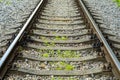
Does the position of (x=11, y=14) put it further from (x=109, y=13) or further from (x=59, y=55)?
(x=59, y=55)

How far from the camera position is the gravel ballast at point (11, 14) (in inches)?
320

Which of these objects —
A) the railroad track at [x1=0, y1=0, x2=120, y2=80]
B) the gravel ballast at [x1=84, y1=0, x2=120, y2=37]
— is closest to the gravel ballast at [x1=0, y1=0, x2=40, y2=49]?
the railroad track at [x1=0, y1=0, x2=120, y2=80]

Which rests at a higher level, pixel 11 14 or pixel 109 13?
pixel 11 14

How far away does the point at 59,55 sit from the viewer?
6137mm

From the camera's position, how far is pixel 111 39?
724 cm

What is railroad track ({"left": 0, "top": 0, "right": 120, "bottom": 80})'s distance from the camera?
5241 millimetres

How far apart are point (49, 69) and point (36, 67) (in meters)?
0.21

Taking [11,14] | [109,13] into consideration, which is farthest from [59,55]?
[109,13]

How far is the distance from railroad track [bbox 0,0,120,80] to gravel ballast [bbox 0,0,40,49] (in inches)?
19.7

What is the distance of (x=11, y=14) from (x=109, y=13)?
3079 mm

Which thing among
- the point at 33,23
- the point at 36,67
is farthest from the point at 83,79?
the point at 33,23

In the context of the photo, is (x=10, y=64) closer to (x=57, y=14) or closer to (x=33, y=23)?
(x=33, y=23)

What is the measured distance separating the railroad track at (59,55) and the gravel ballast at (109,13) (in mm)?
787

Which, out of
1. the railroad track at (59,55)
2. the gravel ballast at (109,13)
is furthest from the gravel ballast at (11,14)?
the gravel ballast at (109,13)
